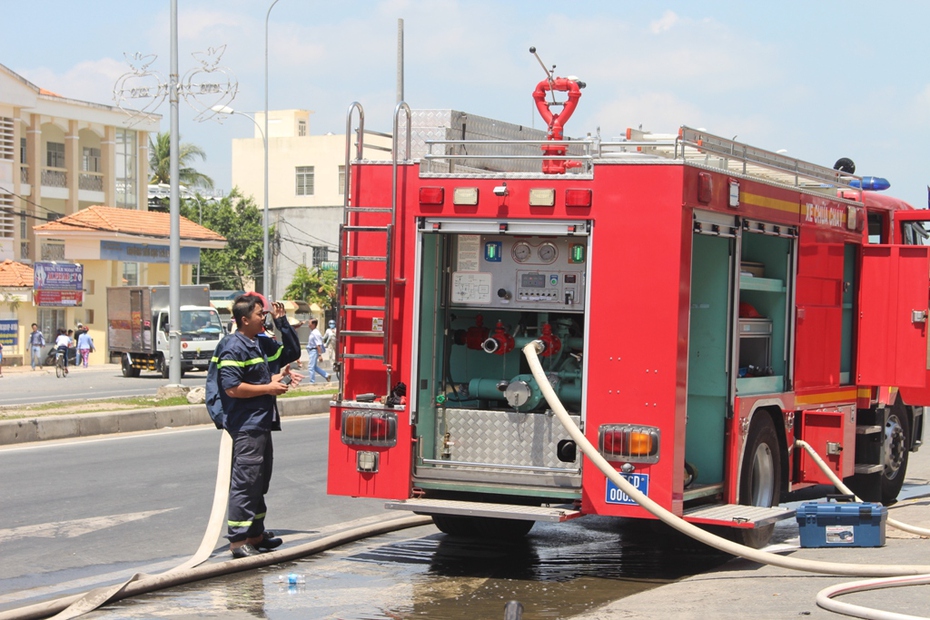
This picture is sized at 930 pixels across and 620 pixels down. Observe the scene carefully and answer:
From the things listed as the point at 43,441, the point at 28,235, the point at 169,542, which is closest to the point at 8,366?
the point at 28,235

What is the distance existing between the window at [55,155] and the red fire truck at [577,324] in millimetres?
46264

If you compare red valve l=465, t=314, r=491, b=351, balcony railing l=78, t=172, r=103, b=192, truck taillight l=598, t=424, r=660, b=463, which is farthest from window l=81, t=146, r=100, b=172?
truck taillight l=598, t=424, r=660, b=463

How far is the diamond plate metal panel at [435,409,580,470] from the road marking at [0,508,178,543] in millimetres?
3339

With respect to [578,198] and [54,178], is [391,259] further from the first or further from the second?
[54,178]

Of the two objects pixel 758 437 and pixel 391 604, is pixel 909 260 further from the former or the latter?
pixel 391 604

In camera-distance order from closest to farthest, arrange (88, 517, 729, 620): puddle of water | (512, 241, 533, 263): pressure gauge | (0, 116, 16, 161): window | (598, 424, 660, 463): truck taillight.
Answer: (88, 517, 729, 620): puddle of water
(598, 424, 660, 463): truck taillight
(512, 241, 533, 263): pressure gauge
(0, 116, 16, 161): window

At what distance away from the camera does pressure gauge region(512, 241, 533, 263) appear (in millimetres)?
8375

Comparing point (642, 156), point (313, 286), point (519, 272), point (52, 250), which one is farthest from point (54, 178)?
point (642, 156)

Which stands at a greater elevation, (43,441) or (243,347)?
(243,347)

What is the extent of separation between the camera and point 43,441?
16.1m

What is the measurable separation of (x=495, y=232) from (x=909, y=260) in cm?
490

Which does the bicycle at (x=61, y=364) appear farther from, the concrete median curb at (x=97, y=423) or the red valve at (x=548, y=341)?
the red valve at (x=548, y=341)

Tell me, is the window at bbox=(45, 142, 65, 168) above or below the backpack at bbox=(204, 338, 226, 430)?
above

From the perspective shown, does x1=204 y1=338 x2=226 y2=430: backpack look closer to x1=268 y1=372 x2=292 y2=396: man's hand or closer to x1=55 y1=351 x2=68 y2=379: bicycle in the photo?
x1=268 y1=372 x2=292 y2=396: man's hand
